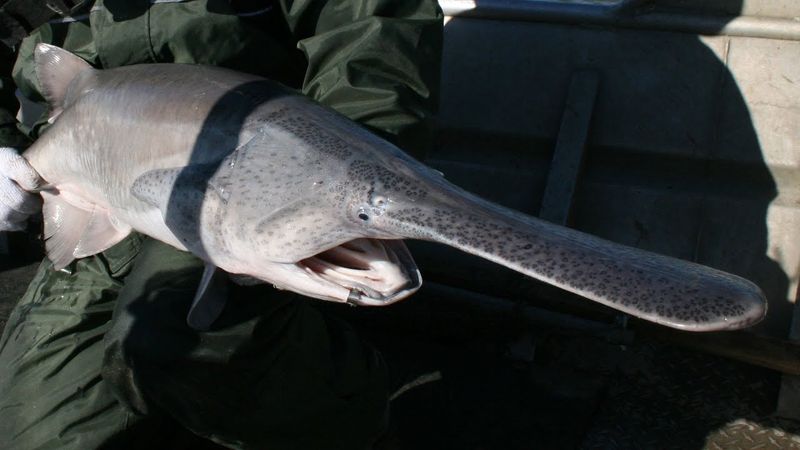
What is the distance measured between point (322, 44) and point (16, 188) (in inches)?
47.3

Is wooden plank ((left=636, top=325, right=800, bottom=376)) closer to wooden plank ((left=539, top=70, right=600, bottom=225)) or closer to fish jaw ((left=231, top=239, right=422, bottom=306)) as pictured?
wooden plank ((left=539, top=70, right=600, bottom=225))

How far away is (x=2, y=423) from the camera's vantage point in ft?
9.50

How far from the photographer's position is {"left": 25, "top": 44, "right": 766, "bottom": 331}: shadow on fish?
60.1 inches

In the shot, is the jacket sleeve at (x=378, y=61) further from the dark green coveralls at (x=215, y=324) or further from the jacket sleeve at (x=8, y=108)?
the jacket sleeve at (x=8, y=108)

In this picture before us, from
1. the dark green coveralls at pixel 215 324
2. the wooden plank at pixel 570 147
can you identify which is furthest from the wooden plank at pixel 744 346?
the dark green coveralls at pixel 215 324

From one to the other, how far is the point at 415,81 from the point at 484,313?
112 centimetres

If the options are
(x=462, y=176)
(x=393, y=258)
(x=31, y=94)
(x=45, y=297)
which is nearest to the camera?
(x=393, y=258)

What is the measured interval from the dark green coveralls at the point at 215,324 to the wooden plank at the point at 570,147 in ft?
2.82

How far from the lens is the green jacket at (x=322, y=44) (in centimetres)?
268

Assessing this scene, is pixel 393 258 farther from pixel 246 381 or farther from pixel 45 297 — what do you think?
pixel 45 297

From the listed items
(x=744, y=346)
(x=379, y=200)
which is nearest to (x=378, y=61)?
(x=379, y=200)

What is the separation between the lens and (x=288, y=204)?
1.99 metres

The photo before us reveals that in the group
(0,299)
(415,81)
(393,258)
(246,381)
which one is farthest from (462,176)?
(0,299)

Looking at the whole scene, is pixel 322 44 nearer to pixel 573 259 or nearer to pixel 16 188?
pixel 16 188
